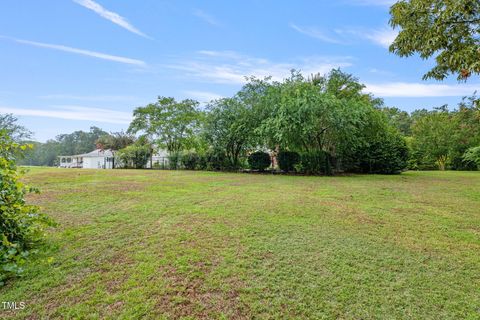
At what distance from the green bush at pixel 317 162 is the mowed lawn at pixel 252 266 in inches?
324

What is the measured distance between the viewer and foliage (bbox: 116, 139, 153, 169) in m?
20.1

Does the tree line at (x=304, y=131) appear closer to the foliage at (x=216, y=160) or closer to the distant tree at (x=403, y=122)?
the foliage at (x=216, y=160)

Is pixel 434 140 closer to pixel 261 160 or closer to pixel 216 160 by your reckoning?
pixel 261 160

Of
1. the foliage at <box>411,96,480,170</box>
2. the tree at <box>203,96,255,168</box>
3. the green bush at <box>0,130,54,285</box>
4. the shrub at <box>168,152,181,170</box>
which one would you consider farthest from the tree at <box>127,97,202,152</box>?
the green bush at <box>0,130,54,285</box>

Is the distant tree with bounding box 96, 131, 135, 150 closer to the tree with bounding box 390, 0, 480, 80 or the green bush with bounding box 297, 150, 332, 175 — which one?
Answer: the green bush with bounding box 297, 150, 332, 175

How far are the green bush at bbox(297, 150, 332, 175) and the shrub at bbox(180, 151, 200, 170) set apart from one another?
7.86 metres

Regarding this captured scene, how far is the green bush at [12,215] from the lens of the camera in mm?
2297

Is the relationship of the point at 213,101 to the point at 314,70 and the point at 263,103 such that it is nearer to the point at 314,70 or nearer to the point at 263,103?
the point at 263,103

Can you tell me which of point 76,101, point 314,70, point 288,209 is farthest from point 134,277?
point 76,101

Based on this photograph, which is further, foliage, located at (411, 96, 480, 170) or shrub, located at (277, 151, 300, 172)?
foliage, located at (411, 96, 480, 170)

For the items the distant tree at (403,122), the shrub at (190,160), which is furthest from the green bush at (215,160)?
the distant tree at (403,122)

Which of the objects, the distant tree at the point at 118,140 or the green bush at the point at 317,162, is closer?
the green bush at the point at 317,162

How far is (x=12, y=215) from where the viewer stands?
255 centimetres

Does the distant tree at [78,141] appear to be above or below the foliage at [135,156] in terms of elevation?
above
